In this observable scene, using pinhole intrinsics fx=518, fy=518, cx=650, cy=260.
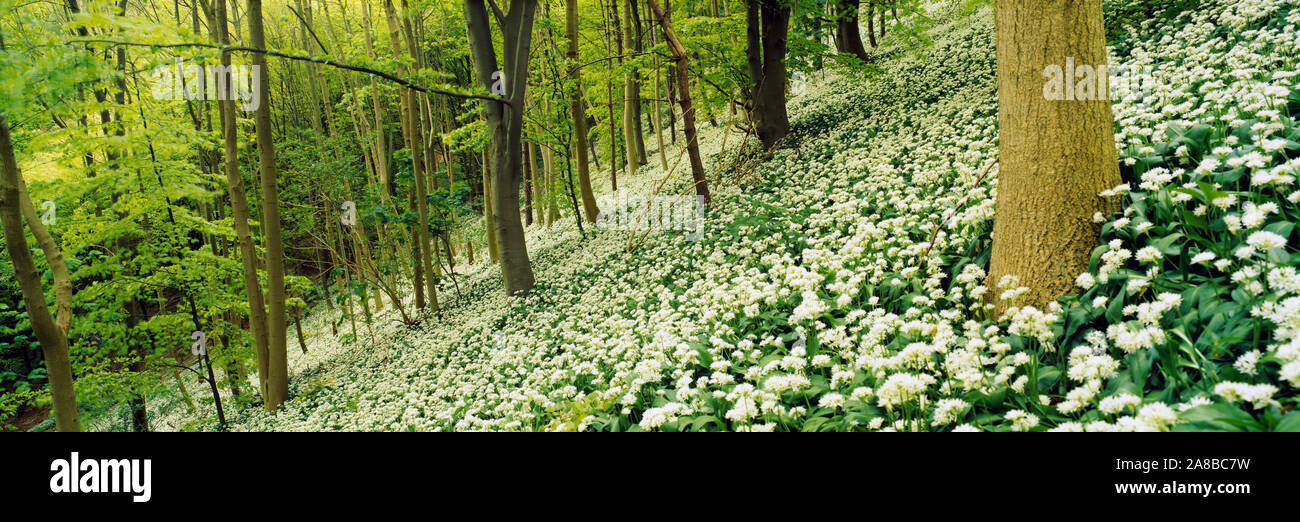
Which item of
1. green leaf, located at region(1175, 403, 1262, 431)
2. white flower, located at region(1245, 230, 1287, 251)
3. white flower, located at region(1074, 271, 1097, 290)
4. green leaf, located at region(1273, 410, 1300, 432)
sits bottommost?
green leaf, located at region(1175, 403, 1262, 431)

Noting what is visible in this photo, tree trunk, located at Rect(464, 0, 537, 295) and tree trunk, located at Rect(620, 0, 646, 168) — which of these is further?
tree trunk, located at Rect(620, 0, 646, 168)

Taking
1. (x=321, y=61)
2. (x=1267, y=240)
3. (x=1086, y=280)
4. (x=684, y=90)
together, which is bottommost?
(x=1086, y=280)

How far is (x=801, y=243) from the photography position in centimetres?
600

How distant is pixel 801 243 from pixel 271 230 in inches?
365

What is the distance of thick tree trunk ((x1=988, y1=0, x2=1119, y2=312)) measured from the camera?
3.12 m

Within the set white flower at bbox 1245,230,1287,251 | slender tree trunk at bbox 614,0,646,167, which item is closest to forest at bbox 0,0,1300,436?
white flower at bbox 1245,230,1287,251

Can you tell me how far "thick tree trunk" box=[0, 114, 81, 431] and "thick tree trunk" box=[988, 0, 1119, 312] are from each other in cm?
845

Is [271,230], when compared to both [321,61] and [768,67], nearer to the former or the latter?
[321,61]

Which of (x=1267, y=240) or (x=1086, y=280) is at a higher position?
(x=1267, y=240)

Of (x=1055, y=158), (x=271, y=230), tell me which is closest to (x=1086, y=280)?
(x=1055, y=158)

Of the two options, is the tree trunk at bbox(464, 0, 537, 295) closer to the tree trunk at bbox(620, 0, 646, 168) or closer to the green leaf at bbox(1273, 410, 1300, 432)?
the tree trunk at bbox(620, 0, 646, 168)

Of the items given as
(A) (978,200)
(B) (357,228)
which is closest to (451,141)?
(B) (357,228)

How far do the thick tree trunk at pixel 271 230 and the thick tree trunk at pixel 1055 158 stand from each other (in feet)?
34.3
